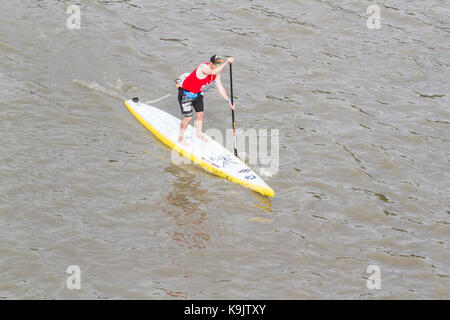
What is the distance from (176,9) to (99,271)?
12894 millimetres

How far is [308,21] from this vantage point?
Result: 64.3ft

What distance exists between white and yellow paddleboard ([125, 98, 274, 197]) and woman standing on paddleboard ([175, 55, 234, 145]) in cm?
37

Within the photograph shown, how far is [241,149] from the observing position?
14.0 meters

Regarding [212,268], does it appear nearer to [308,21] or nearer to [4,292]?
[4,292]

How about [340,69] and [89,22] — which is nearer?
[340,69]

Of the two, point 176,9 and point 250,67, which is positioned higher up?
point 176,9

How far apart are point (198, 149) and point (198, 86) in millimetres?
1595

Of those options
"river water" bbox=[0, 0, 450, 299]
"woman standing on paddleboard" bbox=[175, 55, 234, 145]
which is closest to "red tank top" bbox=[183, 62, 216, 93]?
"woman standing on paddleboard" bbox=[175, 55, 234, 145]

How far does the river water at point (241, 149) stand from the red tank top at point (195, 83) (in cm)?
183

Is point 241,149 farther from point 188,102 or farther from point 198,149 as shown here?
point 188,102

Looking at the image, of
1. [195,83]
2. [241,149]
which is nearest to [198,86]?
[195,83]

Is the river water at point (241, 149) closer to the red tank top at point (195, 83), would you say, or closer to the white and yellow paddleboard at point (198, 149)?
the white and yellow paddleboard at point (198, 149)

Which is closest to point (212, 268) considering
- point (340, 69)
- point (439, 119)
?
point (439, 119)
